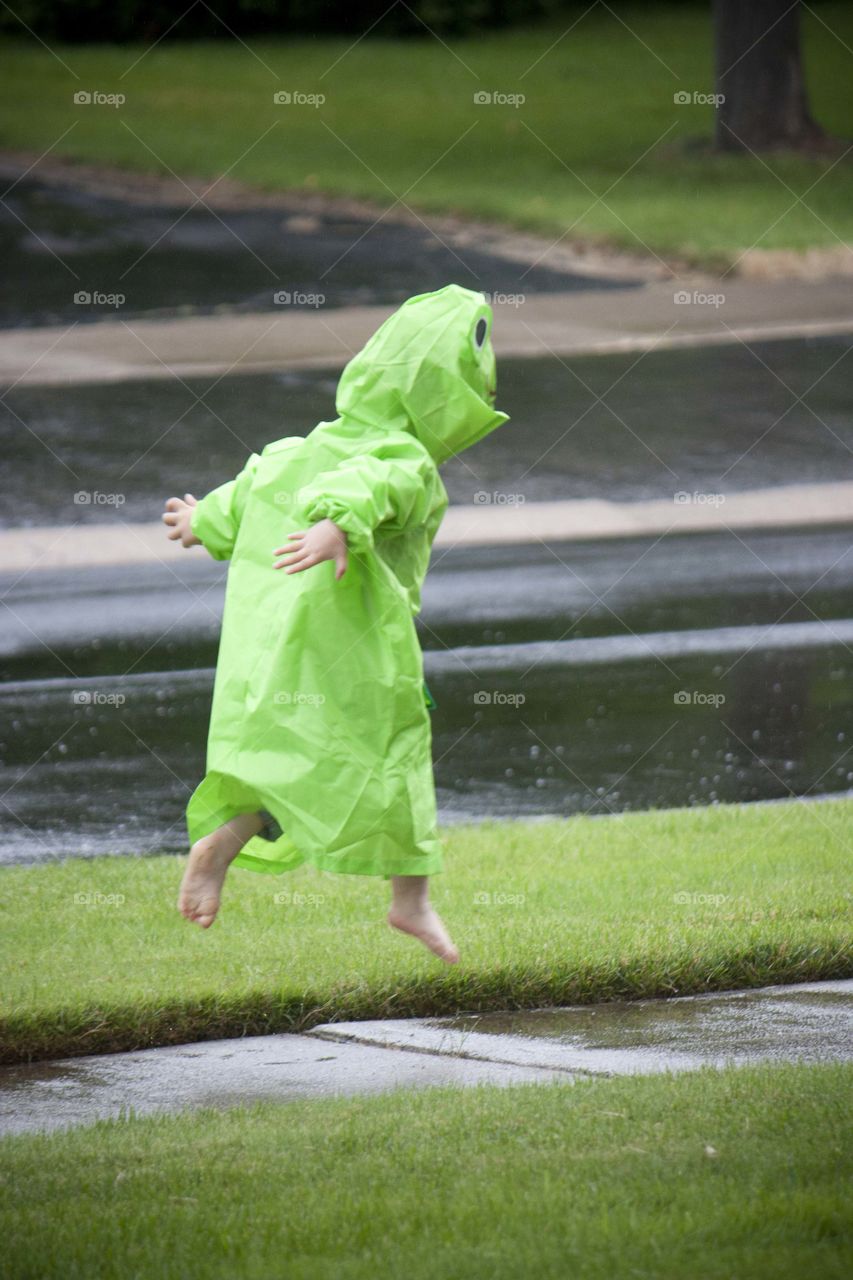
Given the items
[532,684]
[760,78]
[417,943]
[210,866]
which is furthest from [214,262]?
[210,866]

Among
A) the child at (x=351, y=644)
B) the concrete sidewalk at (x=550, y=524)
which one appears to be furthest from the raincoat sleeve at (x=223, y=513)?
the concrete sidewalk at (x=550, y=524)

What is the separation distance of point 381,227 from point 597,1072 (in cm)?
1851

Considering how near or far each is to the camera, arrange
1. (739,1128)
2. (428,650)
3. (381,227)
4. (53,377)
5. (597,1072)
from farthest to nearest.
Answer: (381,227)
(53,377)
(428,650)
(597,1072)
(739,1128)

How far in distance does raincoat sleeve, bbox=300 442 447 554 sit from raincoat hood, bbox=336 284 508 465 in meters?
0.16

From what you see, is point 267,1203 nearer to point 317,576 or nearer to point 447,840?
point 317,576

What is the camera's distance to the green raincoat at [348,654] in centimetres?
450

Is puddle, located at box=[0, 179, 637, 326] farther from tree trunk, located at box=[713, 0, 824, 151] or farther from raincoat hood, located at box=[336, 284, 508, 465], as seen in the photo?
raincoat hood, located at box=[336, 284, 508, 465]

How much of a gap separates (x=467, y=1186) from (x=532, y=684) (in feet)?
17.1

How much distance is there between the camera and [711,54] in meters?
30.2

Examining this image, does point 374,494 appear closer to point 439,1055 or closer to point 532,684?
point 439,1055

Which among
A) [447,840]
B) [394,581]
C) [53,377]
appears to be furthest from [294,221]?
[394,581]

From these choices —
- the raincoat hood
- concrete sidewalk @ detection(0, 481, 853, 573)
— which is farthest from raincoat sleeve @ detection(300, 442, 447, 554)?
concrete sidewalk @ detection(0, 481, 853, 573)

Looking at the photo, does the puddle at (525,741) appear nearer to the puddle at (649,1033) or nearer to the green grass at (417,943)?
the green grass at (417,943)

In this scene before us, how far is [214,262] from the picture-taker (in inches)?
818
